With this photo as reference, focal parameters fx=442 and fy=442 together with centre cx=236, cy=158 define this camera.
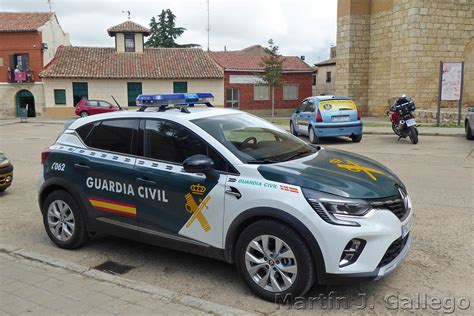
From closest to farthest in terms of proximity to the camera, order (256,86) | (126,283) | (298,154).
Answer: (126,283)
(298,154)
(256,86)

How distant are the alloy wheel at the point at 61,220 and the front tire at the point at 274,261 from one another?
7.33 feet

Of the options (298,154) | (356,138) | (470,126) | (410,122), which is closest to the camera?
(298,154)

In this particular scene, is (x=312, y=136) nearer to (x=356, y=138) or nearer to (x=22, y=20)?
(x=356, y=138)

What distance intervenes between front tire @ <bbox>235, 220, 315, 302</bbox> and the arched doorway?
38223mm

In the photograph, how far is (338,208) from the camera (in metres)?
3.41

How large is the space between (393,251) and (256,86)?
36.5 metres

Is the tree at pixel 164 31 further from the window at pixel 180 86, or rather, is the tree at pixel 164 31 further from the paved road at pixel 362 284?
the paved road at pixel 362 284

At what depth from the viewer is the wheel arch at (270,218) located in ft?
11.2

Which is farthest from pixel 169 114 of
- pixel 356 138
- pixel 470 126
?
pixel 470 126

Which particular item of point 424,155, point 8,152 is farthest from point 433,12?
point 8,152

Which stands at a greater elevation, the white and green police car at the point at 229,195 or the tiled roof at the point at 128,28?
the tiled roof at the point at 128,28

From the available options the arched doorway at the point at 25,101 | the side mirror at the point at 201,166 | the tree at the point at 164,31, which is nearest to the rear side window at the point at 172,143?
the side mirror at the point at 201,166

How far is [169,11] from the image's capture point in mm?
55062

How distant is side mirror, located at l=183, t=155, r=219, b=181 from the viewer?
3818 mm
